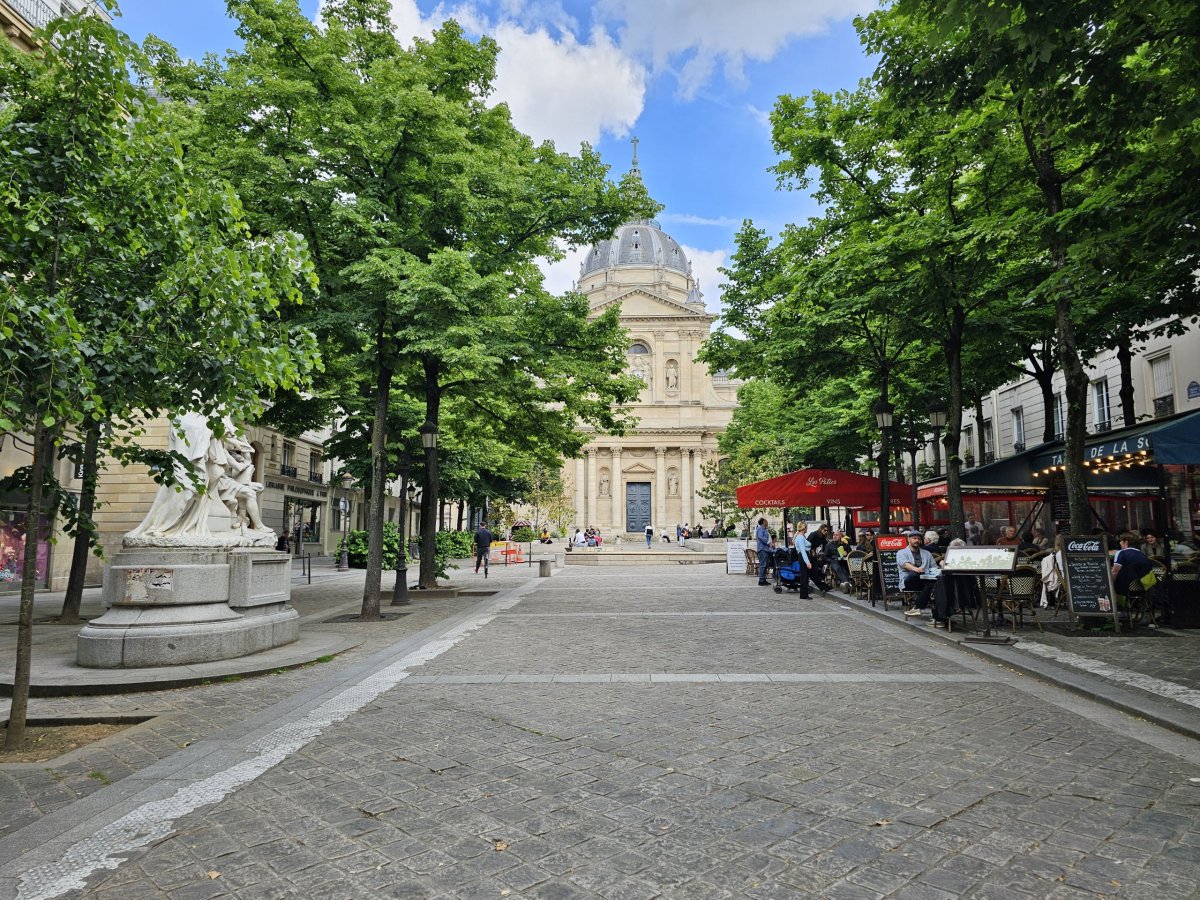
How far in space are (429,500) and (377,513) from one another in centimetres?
356

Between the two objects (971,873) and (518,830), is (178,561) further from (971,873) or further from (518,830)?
(971,873)

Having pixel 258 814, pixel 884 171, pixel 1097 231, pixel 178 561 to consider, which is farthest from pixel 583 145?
pixel 258 814

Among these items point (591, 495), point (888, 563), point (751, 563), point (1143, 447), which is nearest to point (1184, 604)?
point (1143, 447)

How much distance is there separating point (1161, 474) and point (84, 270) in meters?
19.5

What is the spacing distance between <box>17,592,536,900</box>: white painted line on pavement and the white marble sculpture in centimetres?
322

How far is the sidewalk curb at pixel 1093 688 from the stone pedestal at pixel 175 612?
8.76 metres

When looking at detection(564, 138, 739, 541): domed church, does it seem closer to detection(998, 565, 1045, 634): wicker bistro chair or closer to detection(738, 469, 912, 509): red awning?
detection(738, 469, 912, 509): red awning

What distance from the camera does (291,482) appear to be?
119ft

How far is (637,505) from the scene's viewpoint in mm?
75625

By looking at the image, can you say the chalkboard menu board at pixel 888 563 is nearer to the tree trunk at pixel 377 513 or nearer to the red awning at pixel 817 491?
the red awning at pixel 817 491

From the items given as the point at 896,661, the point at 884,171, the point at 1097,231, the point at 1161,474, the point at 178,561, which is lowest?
the point at 896,661

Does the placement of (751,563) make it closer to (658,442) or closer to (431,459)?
(431,459)

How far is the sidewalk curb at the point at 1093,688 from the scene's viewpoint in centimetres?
588

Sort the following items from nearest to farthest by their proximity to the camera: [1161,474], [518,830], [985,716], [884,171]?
1. [518,830]
2. [985,716]
3. [884,171]
4. [1161,474]
